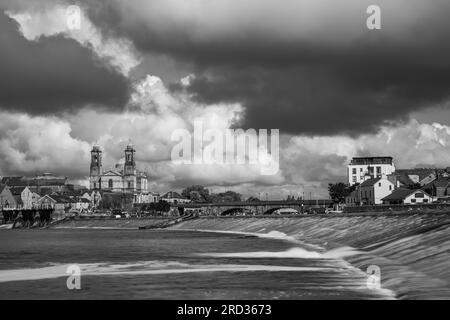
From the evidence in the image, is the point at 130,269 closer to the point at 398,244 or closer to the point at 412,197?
the point at 398,244

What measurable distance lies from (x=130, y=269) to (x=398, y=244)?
2512 cm

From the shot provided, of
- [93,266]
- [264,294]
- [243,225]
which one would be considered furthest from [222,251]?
[243,225]

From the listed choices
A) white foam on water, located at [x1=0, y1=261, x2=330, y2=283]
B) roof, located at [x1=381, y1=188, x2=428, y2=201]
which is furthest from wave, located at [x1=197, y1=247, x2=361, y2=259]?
roof, located at [x1=381, y1=188, x2=428, y2=201]

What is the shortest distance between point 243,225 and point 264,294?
129319mm

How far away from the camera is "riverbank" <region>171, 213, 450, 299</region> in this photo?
41.1 m

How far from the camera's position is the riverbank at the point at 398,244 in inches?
1617

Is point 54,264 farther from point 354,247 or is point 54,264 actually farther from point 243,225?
point 243,225

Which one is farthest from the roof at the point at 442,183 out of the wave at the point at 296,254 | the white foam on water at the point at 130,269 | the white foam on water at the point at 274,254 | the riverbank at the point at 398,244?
the white foam on water at the point at 130,269

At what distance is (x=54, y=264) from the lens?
210 feet

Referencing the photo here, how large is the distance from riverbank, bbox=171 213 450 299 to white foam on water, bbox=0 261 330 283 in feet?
24.0

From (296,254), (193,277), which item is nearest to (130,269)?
(193,277)

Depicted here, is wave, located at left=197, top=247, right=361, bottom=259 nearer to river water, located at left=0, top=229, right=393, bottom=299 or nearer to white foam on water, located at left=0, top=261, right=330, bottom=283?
river water, located at left=0, top=229, right=393, bottom=299

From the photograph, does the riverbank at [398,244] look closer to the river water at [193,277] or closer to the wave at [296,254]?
the wave at [296,254]

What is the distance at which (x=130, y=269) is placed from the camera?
57062mm
